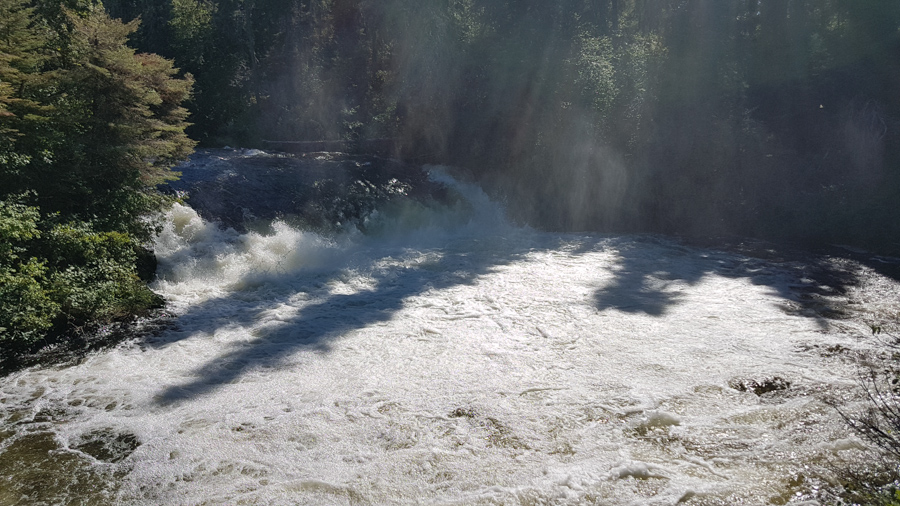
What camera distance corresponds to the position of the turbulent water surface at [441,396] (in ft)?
16.4

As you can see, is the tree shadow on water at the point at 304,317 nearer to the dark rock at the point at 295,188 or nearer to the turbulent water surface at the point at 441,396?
the turbulent water surface at the point at 441,396

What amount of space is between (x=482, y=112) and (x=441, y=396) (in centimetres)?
1886

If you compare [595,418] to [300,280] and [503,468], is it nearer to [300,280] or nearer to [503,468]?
[503,468]

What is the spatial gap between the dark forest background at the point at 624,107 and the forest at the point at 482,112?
0.26 feet

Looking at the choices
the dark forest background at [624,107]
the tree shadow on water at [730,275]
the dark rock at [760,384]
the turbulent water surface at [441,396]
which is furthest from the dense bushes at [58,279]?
the dark forest background at [624,107]

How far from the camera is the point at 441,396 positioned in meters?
6.71

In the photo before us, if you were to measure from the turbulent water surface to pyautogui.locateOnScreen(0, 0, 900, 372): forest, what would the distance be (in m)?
1.85

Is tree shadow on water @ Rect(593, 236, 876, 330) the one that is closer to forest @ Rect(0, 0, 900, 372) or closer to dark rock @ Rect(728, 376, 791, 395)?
dark rock @ Rect(728, 376, 791, 395)

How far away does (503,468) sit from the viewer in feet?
17.2

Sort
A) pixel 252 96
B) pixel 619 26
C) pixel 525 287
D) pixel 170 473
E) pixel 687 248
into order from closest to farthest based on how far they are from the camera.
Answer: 1. pixel 170 473
2. pixel 525 287
3. pixel 687 248
4. pixel 252 96
5. pixel 619 26

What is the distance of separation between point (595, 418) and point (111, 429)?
5124 mm

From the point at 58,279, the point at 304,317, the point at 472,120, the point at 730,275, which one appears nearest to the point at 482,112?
the point at 472,120

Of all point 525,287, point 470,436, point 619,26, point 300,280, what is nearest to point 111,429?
point 470,436

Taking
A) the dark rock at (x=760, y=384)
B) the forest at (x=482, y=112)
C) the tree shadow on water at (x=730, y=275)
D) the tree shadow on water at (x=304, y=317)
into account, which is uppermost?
the forest at (x=482, y=112)
